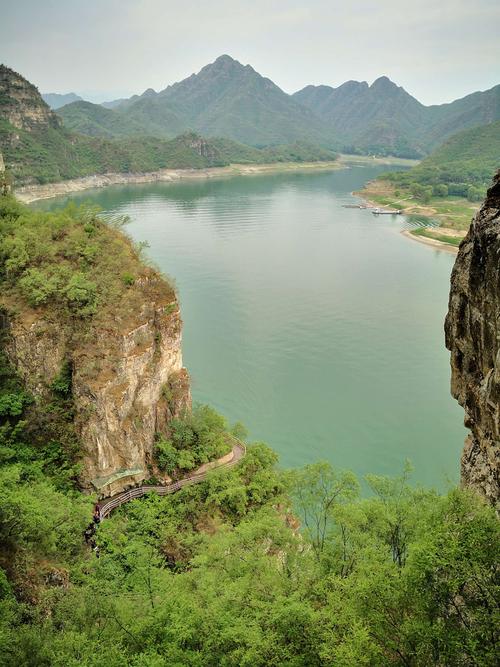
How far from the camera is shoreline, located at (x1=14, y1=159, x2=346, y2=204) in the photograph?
105838 millimetres

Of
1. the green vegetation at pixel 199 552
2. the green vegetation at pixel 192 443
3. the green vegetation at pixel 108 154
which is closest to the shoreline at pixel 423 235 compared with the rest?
the green vegetation at pixel 192 443

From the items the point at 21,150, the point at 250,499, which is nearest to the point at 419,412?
the point at 250,499

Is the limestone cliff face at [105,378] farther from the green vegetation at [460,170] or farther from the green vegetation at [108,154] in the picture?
the green vegetation at [460,170]

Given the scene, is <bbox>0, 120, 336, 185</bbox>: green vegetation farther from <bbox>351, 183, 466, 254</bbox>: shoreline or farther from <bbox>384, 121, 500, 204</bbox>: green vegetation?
<bbox>351, 183, 466, 254</bbox>: shoreline

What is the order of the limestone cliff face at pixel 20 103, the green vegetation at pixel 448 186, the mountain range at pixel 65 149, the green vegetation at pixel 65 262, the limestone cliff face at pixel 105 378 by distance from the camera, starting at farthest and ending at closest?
the limestone cliff face at pixel 20 103
the mountain range at pixel 65 149
the green vegetation at pixel 448 186
the green vegetation at pixel 65 262
the limestone cliff face at pixel 105 378

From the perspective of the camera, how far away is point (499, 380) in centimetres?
845

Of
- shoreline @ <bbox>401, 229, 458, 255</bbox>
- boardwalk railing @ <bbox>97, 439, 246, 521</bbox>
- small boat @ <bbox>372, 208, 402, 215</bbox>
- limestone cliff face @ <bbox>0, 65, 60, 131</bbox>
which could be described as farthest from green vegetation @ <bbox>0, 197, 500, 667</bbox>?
limestone cliff face @ <bbox>0, 65, 60, 131</bbox>

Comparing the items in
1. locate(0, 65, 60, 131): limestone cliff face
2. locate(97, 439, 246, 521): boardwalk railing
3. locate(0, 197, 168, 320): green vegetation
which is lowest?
locate(97, 439, 246, 521): boardwalk railing

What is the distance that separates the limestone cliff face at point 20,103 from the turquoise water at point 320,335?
6322 centimetres

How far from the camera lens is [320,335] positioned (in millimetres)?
39656

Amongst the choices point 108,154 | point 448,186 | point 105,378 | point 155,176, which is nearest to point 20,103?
point 108,154

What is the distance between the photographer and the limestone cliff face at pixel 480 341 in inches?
352

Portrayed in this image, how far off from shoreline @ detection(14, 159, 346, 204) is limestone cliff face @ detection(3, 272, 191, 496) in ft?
248

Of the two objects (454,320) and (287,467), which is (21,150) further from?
(454,320)
